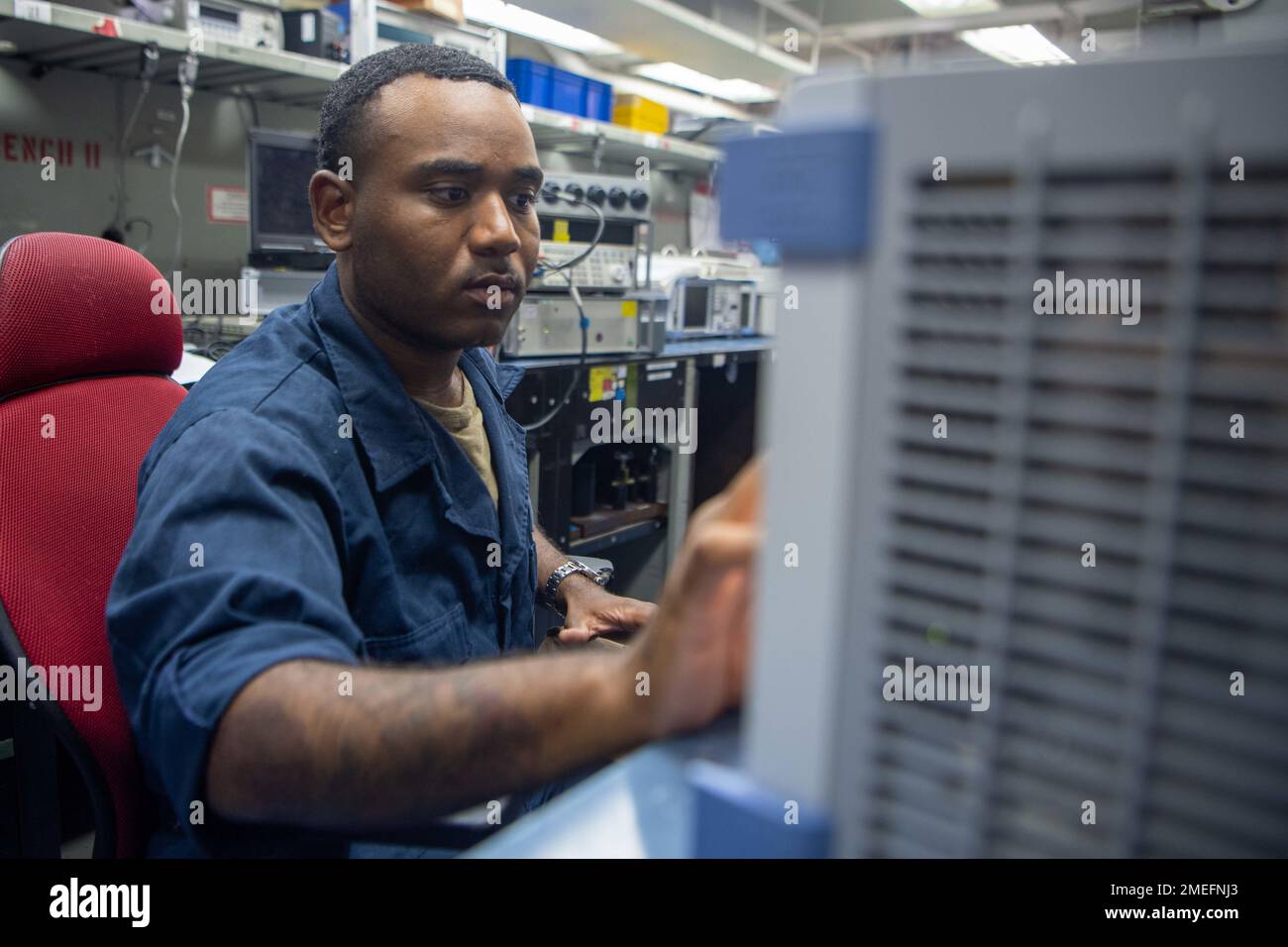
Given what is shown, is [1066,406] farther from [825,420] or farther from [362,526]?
[362,526]

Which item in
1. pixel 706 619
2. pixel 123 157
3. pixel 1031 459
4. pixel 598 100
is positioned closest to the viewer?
pixel 1031 459

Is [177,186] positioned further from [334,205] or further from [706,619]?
[706,619]

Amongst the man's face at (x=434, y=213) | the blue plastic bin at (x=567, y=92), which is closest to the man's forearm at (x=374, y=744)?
the man's face at (x=434, y=213)

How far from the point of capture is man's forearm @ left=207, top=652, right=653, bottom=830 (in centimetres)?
56

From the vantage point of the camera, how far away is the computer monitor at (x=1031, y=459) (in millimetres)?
264

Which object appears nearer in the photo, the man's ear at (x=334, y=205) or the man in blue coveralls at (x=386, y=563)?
the man in blue coveralls at (x=386, y=563)

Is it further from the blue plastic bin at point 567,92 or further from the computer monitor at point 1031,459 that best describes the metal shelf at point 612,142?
the computer monitor at point 1031,459

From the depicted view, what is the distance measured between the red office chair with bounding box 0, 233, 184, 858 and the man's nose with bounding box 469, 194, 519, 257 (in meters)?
0.40

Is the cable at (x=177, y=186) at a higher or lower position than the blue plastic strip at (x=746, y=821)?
higher

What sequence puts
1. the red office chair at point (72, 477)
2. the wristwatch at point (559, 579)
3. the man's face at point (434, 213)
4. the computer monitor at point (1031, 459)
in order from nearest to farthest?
the computer monitor at point (1031, 459), the red office chair at point (72, 477), the man's face at point (434, 213), the wristwatch at point (559, 579)

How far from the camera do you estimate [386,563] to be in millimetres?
877

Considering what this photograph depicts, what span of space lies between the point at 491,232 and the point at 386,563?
1.27ft

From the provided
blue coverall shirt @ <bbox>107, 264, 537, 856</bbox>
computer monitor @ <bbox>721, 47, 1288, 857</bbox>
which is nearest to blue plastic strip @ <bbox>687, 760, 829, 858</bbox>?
computer monitor @ <bbox>721, 47, 1288, 857</bbox>

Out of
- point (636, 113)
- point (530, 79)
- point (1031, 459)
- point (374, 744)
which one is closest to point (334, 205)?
point (374, 744)
